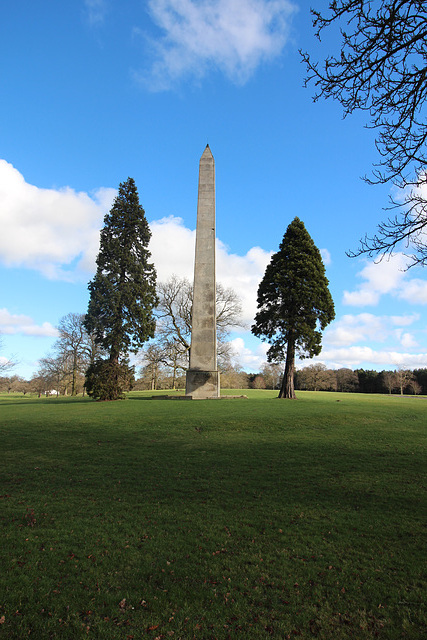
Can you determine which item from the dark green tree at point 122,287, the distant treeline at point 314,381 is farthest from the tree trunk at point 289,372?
the distant treeline at point 314,381

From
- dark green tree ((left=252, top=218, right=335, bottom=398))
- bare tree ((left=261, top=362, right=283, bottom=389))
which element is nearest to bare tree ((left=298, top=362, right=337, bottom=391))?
bare tree ((left=261, top=362, right=283, bottom=389))

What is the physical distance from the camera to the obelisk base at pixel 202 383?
2233cm

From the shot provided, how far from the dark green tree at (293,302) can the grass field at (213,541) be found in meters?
15.4

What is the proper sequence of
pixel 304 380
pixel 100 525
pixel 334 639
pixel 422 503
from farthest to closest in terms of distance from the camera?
pixel 304 380
pixel 422 503
pixel 100 525
pixel 334 639

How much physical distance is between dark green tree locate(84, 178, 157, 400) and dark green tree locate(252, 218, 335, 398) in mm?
9121

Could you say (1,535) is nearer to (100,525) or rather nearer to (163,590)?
(100,525)

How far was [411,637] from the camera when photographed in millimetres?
3174

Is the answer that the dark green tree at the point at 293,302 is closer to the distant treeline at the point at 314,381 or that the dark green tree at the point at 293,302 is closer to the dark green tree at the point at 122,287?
the dark green tree at the point at 122,287

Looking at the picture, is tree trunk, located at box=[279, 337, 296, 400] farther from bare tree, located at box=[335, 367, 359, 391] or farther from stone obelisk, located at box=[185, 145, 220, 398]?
bare tree, located at box=[335, 367, 359, 391]

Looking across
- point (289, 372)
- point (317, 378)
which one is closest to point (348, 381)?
point (317, 378)

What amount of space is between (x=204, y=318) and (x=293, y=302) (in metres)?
7.64

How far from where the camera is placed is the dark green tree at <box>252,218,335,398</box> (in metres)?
25.7

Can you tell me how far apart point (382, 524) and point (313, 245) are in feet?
81.2

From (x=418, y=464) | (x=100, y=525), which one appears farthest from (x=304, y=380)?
(x=100, y=525)
